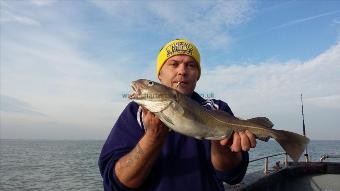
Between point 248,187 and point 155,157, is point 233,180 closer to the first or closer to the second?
point 155,157

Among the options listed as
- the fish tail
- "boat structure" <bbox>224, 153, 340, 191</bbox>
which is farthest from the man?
"boat structure" <bbox>224, 153, 340, 191</bbox>

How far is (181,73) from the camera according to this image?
13.9ft

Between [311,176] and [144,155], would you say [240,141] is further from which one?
[311,176]

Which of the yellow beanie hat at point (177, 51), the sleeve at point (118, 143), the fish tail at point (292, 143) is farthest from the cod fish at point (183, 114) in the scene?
the yellow beanie hat at point (177, 51)

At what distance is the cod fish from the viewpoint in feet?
11.7

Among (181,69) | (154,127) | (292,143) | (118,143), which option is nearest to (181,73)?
→ (181,69)

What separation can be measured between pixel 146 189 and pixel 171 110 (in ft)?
2.97

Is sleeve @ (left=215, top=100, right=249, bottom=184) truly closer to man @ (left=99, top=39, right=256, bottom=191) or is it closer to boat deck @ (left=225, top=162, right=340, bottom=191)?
man @ (left=99, top=39, right=256, bottom=191)

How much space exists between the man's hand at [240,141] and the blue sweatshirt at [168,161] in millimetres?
283

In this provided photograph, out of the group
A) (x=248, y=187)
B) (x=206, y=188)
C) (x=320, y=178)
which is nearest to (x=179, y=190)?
(x=206, y=188)

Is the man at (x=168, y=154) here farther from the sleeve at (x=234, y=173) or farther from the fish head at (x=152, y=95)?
the fish head at (x=152, y=95)

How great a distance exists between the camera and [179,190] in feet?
12.4

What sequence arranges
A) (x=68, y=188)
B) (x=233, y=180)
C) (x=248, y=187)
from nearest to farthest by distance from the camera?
(x=233, y=180)
(x=248, y=187)
(x=68, y=188)

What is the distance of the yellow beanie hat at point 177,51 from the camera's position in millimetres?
4465
